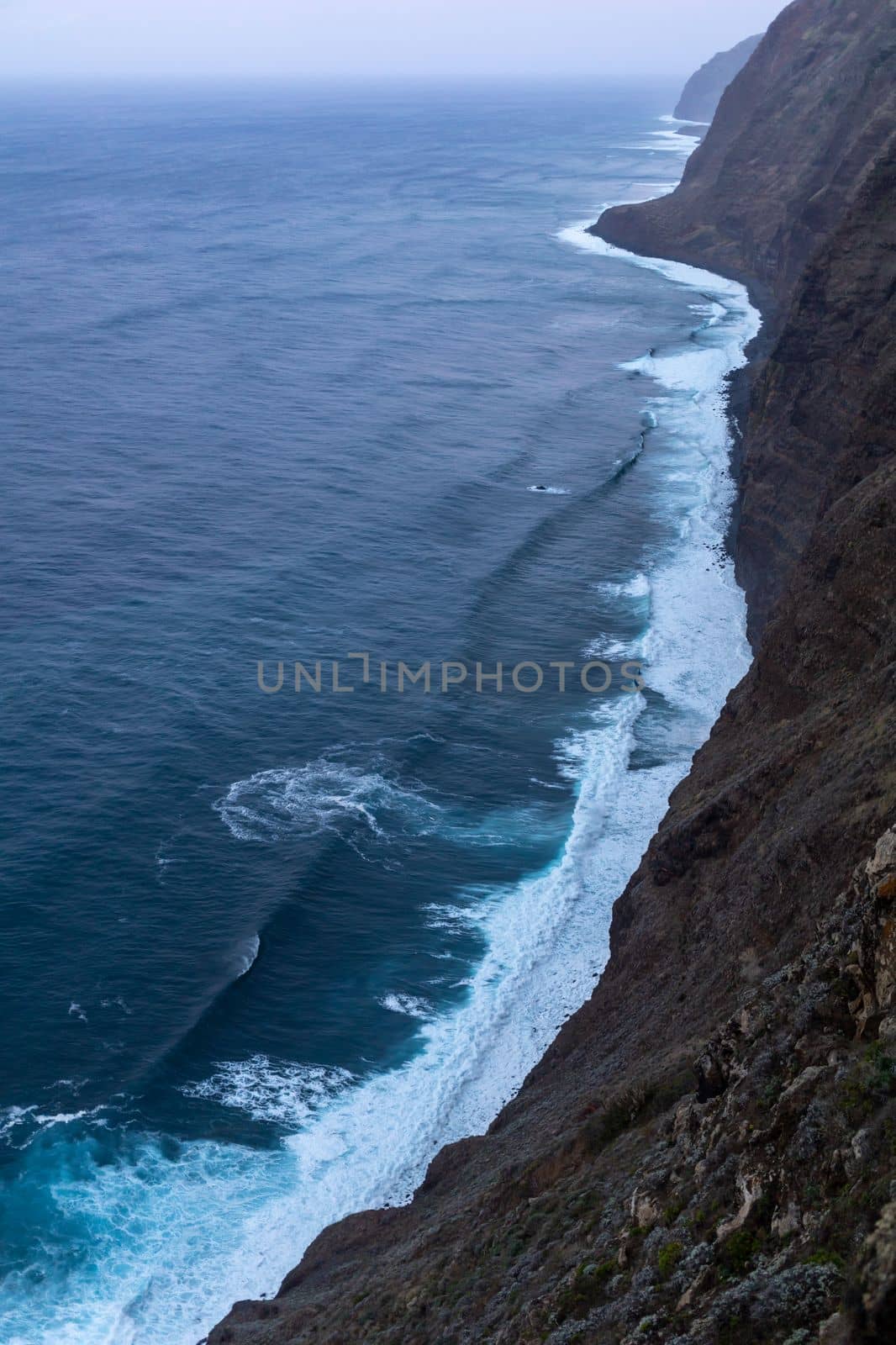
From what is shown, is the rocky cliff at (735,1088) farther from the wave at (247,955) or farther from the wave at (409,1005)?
the wave at (247,955)

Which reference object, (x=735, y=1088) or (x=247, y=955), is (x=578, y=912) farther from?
(x=735, y=1088)

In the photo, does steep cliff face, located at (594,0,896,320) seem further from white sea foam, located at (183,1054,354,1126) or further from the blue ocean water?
white sea foam, located at (183,1054,354,1126)

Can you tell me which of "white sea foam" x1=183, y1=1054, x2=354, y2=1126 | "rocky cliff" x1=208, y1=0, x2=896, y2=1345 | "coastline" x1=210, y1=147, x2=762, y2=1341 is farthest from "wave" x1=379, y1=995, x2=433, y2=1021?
"rocky cliff" x1=208, y1=0, x2=896, y2=1345

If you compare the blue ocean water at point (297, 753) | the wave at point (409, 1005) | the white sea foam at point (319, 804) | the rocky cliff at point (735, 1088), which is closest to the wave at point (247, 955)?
the blue ocean water at point (297, 753)

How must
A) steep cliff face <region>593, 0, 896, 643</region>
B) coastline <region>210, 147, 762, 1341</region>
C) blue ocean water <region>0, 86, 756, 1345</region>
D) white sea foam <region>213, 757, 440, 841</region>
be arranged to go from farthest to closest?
steep cliff face <region>593, 0, 896, 643</region> → white sea foam <region>213, 757, 440, 841</region> → blue ocean water <region>0, 86, 756, 1345</region> → coastline <region>210, 147, 762, 1341</region>

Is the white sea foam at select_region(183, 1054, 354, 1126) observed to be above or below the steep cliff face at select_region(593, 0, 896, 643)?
below
